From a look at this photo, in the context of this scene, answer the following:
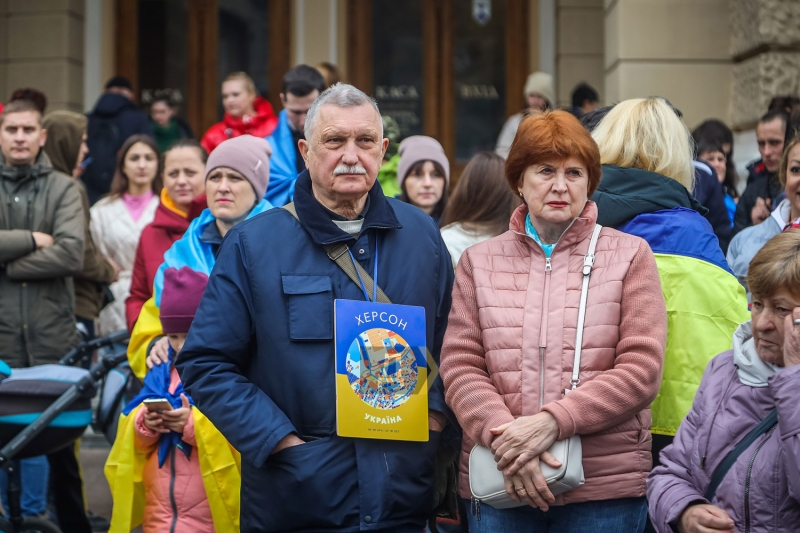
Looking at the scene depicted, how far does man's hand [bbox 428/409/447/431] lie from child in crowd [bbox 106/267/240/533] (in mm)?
1082

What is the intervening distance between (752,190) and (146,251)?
3.35 m

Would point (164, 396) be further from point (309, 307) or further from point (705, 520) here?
point (705, 520)

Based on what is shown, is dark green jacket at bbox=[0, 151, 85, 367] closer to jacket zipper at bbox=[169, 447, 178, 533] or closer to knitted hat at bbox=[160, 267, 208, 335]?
knitted hat at bbox=[160, 267, 208, 335]

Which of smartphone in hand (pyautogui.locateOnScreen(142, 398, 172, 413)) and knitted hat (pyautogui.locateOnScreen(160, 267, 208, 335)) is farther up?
knitted hat (pyautogui.locateOnScreen(160, 267, 208, 335))

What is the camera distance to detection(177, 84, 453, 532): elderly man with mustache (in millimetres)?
2967

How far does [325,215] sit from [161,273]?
4.75 feet

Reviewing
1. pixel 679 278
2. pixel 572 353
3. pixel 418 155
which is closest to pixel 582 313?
pixel 572 353

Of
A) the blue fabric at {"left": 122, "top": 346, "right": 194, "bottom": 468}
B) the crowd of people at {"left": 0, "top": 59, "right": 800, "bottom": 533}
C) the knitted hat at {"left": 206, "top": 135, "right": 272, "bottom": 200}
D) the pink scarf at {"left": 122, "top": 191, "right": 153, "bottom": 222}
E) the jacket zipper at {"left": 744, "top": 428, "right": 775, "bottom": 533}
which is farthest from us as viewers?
the pink scarf at {"left": 122, "top": 191, "right": 153, "bottom": 222}

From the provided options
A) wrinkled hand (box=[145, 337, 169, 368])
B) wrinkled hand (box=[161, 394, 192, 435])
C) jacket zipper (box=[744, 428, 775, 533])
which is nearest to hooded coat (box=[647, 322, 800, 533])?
jacket zipper (box=[744, 428, 775, 533])

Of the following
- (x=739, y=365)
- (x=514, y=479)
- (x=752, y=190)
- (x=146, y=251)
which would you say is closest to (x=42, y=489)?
(x=146, y=251)

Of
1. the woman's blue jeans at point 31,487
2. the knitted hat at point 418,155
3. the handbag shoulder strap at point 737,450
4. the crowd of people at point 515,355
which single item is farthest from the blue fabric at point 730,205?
the woman's blue jeans at point 31,487

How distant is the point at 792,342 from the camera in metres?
2.54

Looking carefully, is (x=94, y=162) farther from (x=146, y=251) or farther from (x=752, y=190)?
(x=752, y=190)

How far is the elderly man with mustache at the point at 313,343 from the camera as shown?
2967 mm
